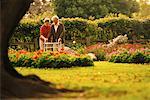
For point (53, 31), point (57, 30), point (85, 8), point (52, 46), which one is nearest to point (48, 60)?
point (57, 30)

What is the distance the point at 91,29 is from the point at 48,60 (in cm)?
1575

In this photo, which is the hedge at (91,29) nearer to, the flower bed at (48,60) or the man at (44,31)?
the man at (44,31)

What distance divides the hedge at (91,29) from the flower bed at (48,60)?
36.3ft

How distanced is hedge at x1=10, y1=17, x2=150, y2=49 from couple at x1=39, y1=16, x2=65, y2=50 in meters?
7.91

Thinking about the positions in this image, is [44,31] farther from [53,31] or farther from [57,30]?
[57,30]

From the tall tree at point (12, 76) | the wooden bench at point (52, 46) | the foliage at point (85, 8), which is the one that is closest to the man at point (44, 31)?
the wooden bench at point (52, 46)

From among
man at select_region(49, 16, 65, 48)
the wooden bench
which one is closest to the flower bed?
the wooden bench

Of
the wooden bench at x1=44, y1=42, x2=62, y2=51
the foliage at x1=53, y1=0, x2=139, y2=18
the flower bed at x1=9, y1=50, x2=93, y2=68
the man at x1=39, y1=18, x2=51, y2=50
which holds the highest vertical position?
the foliage at x1=53, y1=0, x2=139, y2=18

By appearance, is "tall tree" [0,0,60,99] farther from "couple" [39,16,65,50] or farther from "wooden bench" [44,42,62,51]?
"wooden bench" [44,42,62,51]

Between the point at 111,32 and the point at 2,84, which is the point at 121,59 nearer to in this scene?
the point at 111,32

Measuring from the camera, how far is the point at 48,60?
18.3 metres

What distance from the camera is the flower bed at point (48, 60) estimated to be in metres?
18.4

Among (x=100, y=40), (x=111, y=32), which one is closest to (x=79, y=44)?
(x=100, y=40)

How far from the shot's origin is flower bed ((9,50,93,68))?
18359mm
